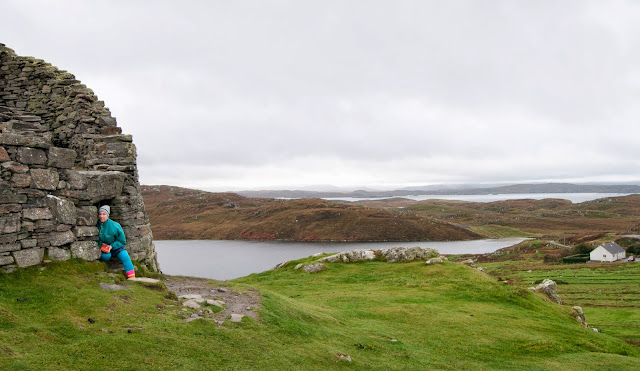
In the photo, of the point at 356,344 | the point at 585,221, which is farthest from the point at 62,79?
the point at 585,221

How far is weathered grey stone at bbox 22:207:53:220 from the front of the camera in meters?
11.5

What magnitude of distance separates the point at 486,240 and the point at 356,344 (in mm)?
144503

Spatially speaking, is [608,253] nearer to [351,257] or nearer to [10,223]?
Answer: [351,257]

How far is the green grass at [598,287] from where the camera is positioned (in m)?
49.0

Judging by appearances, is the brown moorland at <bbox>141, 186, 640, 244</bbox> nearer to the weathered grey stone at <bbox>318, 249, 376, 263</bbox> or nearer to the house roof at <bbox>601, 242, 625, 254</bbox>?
the house roof at <bbox>601, 242, 625, 254</bbox>

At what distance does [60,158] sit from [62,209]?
1794 millimetres

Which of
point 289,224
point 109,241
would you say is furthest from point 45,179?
point 289,224

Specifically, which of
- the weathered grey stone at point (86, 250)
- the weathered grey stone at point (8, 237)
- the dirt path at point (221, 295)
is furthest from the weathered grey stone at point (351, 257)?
the weathered grey stone at point (8, 237)

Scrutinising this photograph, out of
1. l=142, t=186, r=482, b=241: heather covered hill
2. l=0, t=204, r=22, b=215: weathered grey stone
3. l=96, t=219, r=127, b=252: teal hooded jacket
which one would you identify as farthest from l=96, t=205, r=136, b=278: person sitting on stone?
l=142, t=186, r=482, b=241: heather covered hill

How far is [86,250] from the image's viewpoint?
13258 mm

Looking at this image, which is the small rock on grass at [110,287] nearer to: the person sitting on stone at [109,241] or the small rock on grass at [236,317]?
the person sitting on stone at [109,241]

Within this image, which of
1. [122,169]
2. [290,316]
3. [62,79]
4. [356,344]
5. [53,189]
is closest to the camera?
[53,189]

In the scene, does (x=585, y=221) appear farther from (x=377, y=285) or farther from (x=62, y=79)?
(x=62, y=79)

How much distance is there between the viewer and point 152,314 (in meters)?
10.9
